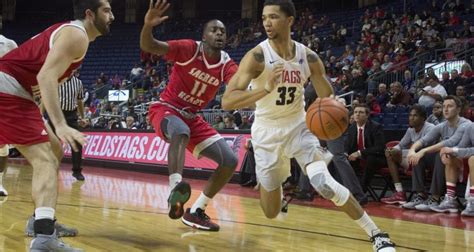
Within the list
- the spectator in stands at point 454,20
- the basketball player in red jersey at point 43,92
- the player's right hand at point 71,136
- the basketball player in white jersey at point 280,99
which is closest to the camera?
the player's right hand at point 71,136

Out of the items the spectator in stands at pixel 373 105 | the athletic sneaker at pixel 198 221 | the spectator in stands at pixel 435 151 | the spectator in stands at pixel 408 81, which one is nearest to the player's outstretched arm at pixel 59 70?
the athletic sneaker at pixel 198 221

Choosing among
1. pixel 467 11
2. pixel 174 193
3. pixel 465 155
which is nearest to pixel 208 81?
pixel 174 193

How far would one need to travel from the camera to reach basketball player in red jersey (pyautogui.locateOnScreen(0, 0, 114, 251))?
355 cm

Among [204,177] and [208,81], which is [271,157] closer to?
[208,81]

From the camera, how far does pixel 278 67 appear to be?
3.87 metres

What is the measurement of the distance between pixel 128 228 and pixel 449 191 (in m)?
4.07

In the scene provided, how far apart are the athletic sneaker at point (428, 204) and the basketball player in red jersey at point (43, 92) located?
497 centimetres

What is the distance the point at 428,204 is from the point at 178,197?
3.98 meters

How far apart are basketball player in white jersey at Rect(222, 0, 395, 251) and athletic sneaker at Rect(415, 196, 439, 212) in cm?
336

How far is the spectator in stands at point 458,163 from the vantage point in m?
6.85

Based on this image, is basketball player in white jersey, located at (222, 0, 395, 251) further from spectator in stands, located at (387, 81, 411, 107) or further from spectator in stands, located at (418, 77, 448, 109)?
spectator in stands, located at (387, 81, 411, 107)

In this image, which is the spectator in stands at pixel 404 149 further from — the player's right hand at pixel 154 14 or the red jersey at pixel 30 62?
the red jersey at pixel 30 62

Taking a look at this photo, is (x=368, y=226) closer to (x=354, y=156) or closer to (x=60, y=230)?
(x=60, y=230)

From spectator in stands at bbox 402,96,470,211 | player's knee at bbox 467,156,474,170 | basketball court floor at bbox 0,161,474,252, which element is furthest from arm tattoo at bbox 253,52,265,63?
player's knee at bbox 467,156,474,170
